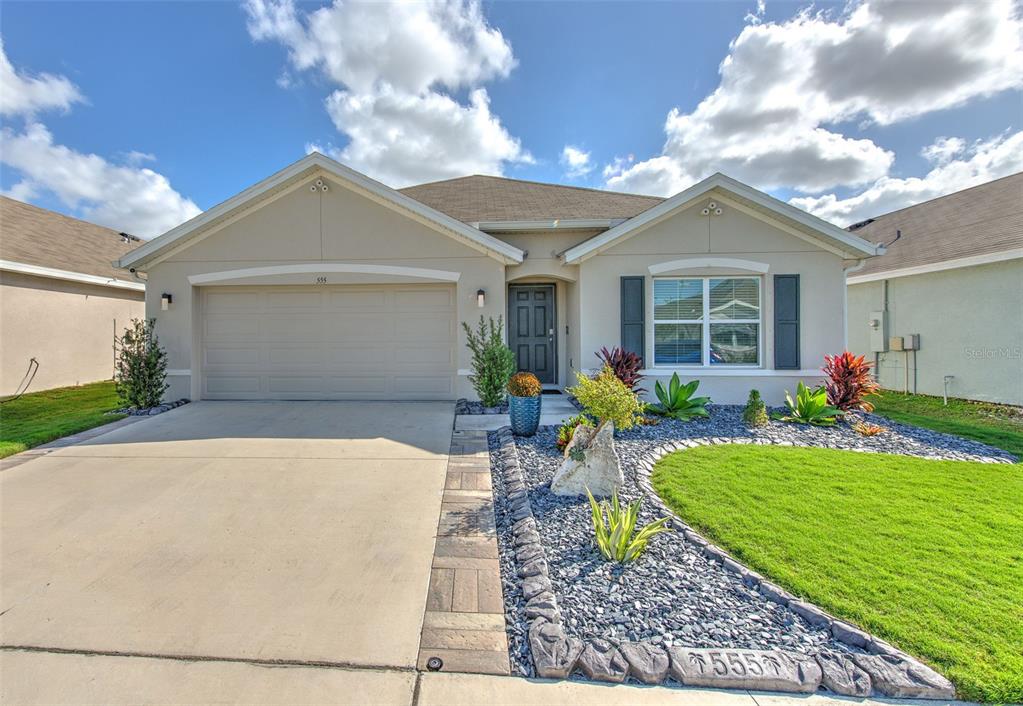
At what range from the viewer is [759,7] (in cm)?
874

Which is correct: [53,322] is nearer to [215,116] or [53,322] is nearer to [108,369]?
[108,369]

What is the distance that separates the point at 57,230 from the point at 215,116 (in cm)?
620

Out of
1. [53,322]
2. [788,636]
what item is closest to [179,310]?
[53,322]

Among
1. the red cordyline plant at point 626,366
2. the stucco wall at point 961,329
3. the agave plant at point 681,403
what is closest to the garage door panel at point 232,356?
the red cordyline plant at point 626,366

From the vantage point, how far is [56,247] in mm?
11828

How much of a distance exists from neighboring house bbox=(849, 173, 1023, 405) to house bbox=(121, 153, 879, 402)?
4.01 m

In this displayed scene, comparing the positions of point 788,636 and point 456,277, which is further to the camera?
point 456,277

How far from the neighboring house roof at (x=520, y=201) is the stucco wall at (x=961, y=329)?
6.88m

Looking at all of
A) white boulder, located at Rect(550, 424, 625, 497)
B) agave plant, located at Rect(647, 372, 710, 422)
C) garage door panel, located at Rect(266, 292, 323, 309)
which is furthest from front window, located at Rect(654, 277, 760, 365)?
garage door panel, located at Rect(266, 292, 323, 309)

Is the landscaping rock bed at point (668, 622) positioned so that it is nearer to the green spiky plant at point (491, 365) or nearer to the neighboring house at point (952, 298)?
the green spiky plant at point (491, 365)

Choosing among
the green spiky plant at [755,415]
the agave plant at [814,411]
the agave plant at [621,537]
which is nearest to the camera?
the agave plant at [621,537]

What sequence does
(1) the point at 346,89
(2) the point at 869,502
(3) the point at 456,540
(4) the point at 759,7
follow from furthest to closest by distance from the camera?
(1) the point at 346,89, (4) the point at 759,7, (2) the point at 869,502, (3) the point at 456,540

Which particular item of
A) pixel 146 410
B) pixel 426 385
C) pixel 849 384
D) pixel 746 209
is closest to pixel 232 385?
pixel 146 410

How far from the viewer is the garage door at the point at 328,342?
927 centimetres
